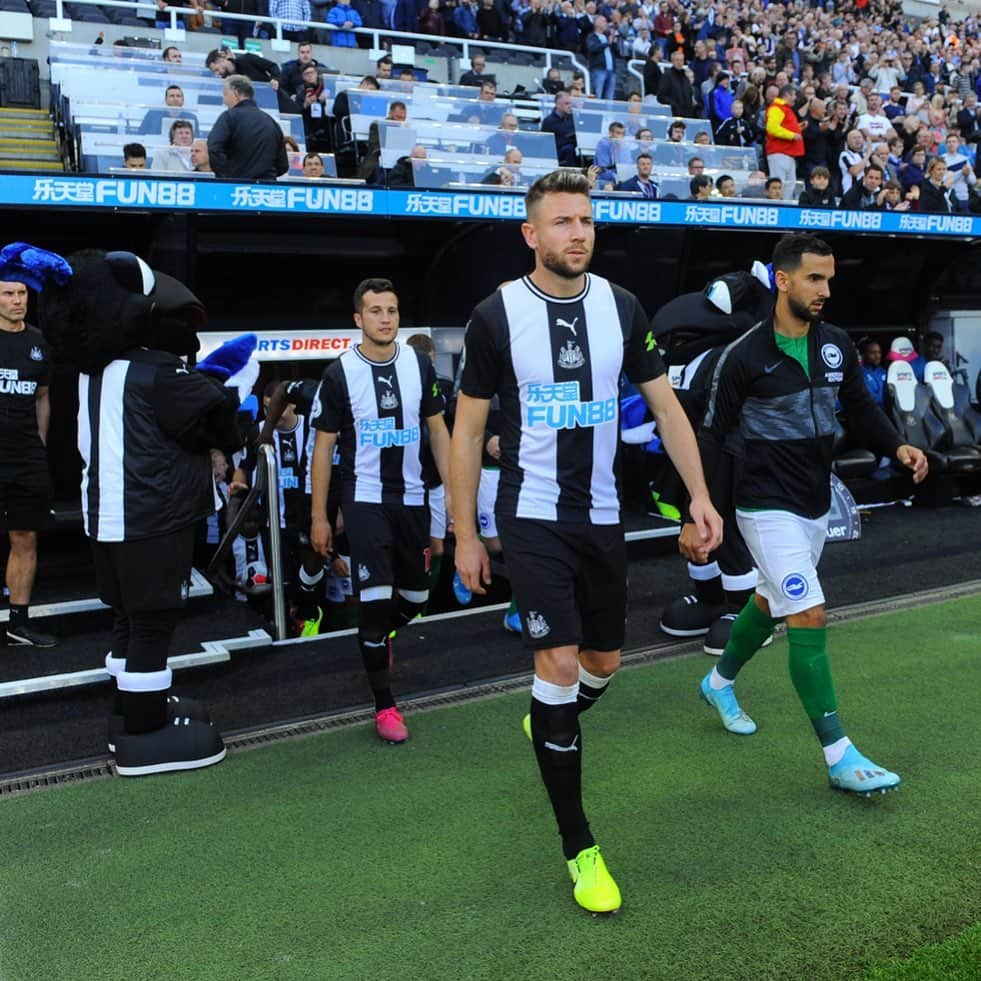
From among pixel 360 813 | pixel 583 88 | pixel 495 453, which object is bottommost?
pixel 360 813

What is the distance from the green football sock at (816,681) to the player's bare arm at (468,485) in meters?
1.28

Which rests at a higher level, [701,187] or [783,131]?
[783,131]

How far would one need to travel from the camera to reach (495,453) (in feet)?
18.9

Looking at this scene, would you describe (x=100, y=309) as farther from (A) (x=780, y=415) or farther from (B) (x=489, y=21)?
(B) (x=489, y=21)

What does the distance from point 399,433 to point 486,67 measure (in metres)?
12.2

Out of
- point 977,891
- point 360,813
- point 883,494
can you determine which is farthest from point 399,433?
point 883,494

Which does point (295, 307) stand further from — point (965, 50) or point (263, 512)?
point (965, 50)

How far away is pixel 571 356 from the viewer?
3094mm

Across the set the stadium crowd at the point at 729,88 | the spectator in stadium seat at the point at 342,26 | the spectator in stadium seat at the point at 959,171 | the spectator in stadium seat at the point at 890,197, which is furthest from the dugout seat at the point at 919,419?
the spectator in stadium seat at the point at 342,26

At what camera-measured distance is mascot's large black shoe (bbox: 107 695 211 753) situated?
13.9 ft

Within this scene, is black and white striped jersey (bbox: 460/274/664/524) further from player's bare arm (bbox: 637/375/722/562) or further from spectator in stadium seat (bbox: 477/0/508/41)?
spectator in stadium seat (bbox: 477/0/508/41)

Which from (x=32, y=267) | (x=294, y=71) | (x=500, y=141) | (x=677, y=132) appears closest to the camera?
Result: (x=32, y=267)

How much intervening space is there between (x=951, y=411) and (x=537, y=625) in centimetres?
831

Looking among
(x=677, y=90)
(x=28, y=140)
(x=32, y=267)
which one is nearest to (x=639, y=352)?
(x=32, y=267)
